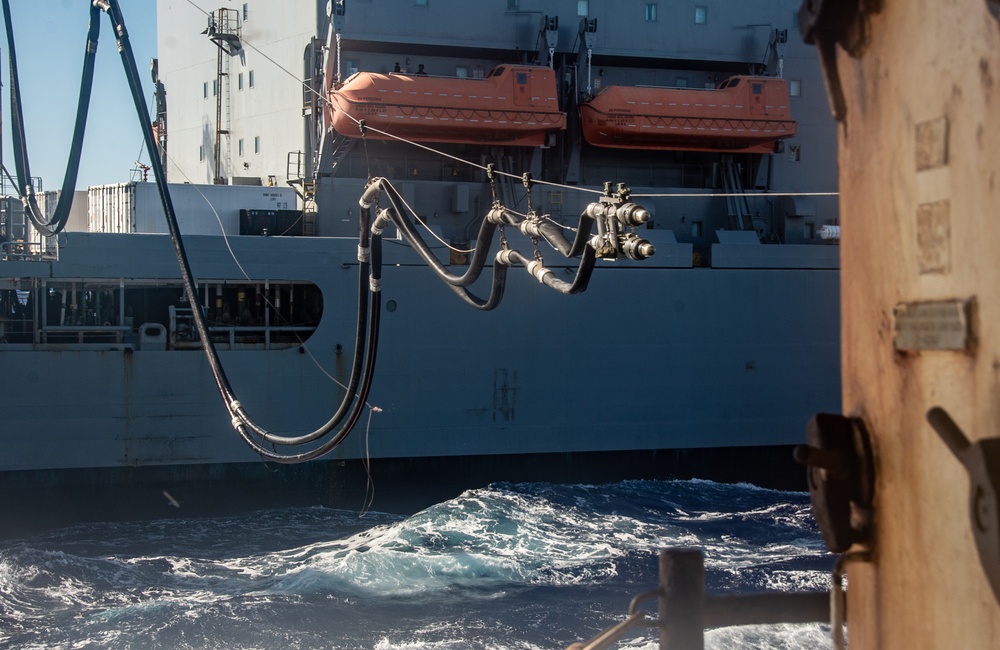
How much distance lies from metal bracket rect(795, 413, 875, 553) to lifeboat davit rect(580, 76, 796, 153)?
37.4 feet

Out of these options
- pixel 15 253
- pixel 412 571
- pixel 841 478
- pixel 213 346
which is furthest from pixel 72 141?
pixel 841 478

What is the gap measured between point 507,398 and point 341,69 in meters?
5.41

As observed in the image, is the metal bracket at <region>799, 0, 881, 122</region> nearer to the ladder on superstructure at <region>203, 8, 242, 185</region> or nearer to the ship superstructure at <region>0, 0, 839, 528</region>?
the ship superstructure at <region>0, 0, 839, 528</region>

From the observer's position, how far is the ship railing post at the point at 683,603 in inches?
74.8

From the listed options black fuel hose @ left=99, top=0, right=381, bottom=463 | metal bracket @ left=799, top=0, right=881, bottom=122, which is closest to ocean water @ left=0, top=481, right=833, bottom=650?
black fuel hose @ left=99, top=0, right=381, bottom=463

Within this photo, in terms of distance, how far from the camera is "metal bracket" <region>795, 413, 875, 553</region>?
157 cm

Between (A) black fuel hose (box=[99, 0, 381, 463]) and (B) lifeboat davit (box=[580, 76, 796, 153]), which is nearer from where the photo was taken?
(A) black fuel hose (box=[99, 0, 381, 463])

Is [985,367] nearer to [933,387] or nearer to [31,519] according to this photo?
[933,387]

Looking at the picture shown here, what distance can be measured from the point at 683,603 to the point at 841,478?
1.70 ft

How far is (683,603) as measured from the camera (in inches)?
75.5

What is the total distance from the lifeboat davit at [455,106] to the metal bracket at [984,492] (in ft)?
35.8

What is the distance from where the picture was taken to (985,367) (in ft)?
4.27

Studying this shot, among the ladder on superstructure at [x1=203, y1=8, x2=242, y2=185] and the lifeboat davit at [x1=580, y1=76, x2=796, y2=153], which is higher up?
the ladder on superstructure at [x1=203, y1=8, x2=242, y2=185]

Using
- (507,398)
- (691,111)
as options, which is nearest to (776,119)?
(691,111)
